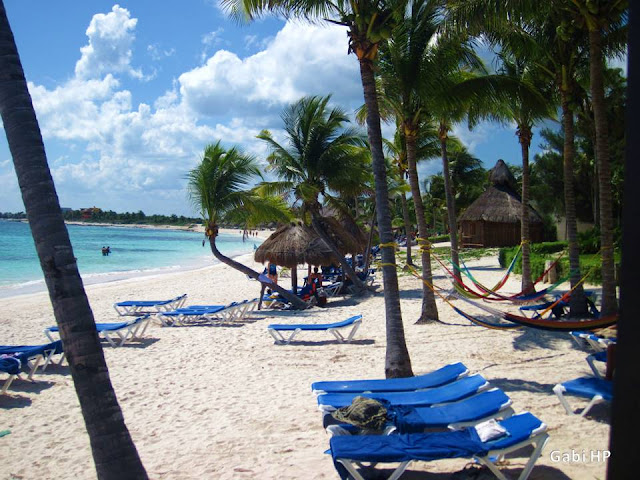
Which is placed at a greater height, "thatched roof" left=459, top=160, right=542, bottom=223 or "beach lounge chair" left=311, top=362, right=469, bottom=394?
"thatched roof" left=459, top=160, right=542, bottom=223

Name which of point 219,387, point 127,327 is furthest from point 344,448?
point 127,327

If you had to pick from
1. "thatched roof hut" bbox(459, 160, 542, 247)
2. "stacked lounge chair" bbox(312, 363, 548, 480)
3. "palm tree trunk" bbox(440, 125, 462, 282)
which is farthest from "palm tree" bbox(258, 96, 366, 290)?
"thatched roof hut" bbox(459, 160, 542, 247)

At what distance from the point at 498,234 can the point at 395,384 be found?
27.1m

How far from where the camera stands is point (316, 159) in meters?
15.7

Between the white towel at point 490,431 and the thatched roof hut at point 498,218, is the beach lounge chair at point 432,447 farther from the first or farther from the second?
the thatched roof hut at point 498,218

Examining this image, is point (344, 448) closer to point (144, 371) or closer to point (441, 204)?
point (144, 371)

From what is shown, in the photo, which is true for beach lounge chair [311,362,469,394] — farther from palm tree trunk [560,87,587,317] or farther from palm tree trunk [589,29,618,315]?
palm tree trunk [560,87,587,317]

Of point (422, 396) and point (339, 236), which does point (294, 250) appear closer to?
point (339, 236)

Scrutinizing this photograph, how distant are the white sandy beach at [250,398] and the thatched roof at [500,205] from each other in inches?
777

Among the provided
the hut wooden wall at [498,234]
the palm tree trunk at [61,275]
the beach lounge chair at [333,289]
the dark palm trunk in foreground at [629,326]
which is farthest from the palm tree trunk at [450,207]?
the hut wooden wall at [498,234]

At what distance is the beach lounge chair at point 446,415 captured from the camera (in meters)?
3.72

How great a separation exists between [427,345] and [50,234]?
6.37m

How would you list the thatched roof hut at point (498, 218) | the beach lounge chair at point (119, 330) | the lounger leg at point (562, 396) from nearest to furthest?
the lounger leg at point (562, 396), the beach lounge chair at point (119, 330), the thatched roof hut at point (498, 218)

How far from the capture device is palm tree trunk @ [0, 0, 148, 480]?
8.72 ft
